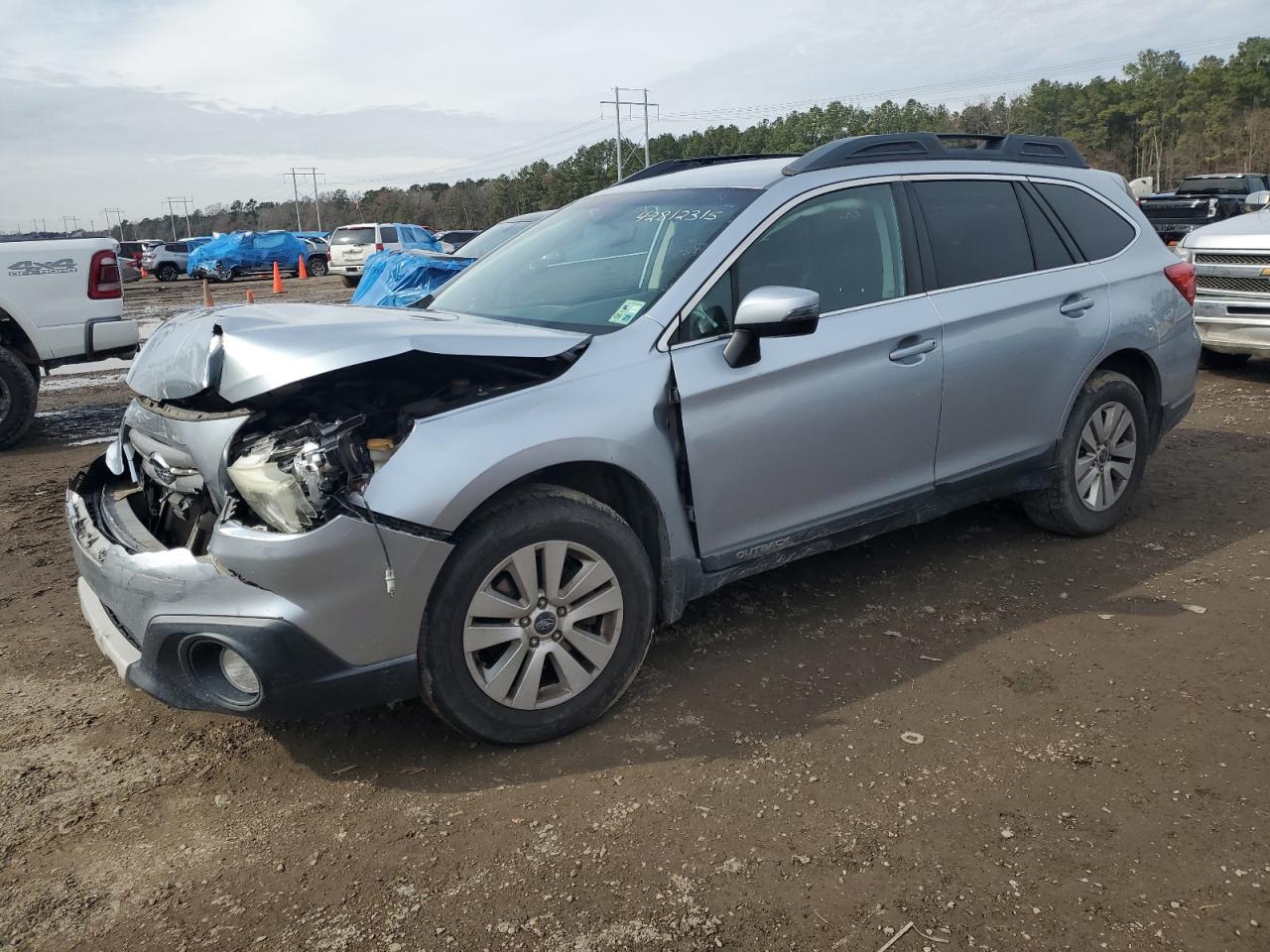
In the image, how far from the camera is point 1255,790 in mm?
2801

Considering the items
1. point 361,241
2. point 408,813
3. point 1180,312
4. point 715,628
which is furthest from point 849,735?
point 361,241

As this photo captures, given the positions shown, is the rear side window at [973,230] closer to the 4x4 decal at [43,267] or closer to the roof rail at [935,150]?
the roof rail at [935,150]

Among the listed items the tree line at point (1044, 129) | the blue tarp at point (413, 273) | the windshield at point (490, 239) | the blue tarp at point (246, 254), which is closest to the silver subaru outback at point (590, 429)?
the windshield at point (490, 239)

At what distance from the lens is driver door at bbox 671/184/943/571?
337 centimetres

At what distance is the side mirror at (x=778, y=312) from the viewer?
3.17m

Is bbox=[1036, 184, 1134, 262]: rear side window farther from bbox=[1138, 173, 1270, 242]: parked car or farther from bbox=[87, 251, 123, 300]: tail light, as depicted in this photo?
bbox=[1138, 173, 1270, 242]: parked car

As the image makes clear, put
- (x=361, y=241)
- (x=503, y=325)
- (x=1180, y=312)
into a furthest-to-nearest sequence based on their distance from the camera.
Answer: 1. (x=361, y=241)
2. (x=1180, y=312)
3. (x=503, y=325)

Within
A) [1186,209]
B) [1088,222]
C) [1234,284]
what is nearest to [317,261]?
[1186,209]

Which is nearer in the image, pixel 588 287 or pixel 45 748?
pixel 45 748

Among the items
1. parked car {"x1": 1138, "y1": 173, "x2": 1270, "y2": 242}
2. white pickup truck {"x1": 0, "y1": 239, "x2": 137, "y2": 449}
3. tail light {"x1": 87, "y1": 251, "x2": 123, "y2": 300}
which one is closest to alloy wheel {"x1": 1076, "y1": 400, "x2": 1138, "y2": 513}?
white pickup truck {"x1": 0, "y1": 239, "x2": 137, "y2": 449}

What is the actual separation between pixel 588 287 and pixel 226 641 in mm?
1799

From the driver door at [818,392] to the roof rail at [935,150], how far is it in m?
0.14

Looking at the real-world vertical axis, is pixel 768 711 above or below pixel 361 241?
below

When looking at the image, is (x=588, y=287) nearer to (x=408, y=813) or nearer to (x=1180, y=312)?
(x=408, y=813)
